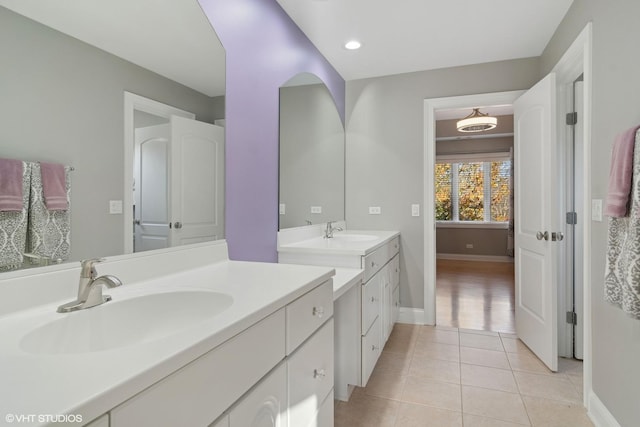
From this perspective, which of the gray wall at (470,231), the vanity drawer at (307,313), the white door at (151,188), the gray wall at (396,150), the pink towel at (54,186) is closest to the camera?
the pink towel at (54,186)

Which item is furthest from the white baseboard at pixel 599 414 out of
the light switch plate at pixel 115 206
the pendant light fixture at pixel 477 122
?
the pendant light fixture at pixel 477 122

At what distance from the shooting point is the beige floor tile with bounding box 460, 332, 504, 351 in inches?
110

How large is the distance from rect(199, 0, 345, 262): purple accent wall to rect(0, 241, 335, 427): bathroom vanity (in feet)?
1.40

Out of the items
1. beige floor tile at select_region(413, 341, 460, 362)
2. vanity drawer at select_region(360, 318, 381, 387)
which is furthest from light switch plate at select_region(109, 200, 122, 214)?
beige floor tile at select_region(413, 341, 460, 362)

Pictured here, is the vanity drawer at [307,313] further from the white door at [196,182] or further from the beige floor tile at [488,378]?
the beige floor tile at [488,378]

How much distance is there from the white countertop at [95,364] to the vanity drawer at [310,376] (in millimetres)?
256

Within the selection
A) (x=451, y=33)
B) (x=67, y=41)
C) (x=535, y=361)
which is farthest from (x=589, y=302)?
(x=67, y=41)

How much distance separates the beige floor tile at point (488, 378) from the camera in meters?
2.16

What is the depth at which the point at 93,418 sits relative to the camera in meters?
0.47

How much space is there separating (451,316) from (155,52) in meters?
3.44

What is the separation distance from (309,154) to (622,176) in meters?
1.88

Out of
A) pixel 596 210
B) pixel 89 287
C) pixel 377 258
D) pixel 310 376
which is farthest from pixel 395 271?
pixel 89 287

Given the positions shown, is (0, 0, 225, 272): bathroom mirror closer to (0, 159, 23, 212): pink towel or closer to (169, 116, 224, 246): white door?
(0, 159, 23, 212): pink towel

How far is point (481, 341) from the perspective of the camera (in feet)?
9.46
